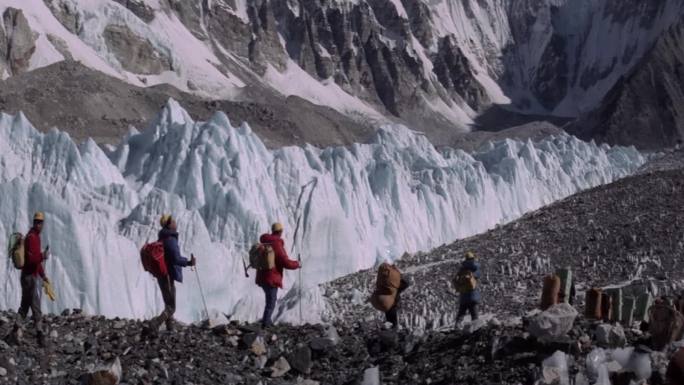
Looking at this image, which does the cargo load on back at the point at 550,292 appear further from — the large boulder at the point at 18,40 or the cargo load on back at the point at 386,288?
the large boulder at the point at 18,40

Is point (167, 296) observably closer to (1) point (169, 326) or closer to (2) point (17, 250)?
(1) point (169, 326)

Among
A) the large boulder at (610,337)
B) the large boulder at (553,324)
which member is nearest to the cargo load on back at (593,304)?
the large boulder at (610,337)

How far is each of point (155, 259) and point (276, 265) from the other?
1673 mm

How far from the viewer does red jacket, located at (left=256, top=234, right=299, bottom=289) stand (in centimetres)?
1234

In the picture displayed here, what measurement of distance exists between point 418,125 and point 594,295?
135 meters

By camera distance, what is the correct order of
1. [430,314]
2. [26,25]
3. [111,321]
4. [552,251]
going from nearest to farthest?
[111,321] → [430,314] → [552,251] → [26,25]

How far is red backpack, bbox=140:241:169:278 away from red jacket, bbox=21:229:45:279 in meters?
1.19

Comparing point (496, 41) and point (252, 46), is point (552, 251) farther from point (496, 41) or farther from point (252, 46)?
point (496, 41)

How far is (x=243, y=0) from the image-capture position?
498ft

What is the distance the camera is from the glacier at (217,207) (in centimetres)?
2356

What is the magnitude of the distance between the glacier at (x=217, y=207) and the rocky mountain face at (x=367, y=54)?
55300mm

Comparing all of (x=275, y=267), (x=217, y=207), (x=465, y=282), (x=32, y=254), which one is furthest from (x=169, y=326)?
(x=217, y=207)

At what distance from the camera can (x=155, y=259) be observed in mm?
11422

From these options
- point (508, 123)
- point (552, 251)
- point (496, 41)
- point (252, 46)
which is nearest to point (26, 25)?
point (252, 46)
